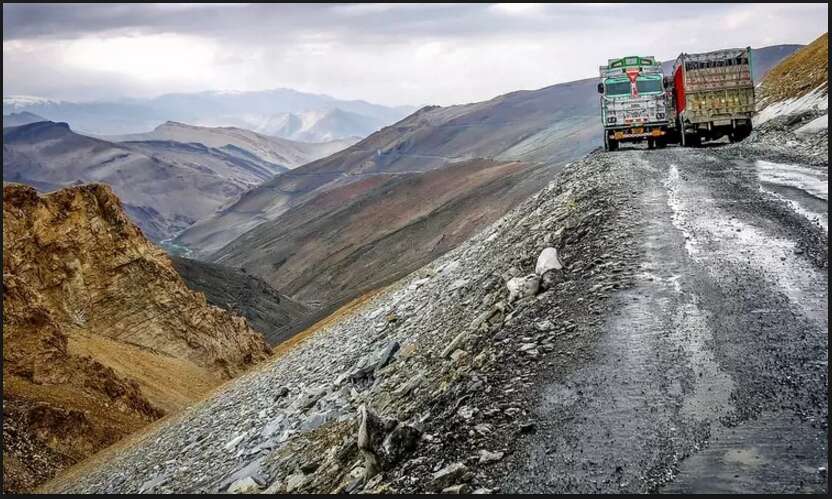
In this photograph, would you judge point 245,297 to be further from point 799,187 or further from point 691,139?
point 799,187

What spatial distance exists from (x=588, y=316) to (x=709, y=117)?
2692 centimetres

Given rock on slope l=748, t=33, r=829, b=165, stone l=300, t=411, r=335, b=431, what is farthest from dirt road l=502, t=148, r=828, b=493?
rock on slope l=748, t=33, r=829, b=165

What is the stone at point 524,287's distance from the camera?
11.8 metres

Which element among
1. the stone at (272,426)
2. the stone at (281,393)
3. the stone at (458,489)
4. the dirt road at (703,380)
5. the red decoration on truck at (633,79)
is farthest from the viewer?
the red decoration on truck at (633,79)

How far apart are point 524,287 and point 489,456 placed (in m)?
5.01

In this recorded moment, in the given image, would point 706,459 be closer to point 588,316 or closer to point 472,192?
point 588,316

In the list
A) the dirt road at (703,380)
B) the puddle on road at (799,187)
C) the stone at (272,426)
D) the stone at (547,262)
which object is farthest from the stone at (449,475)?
the puddle on road at (799,187)

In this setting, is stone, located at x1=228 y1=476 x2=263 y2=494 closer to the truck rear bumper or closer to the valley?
the valley

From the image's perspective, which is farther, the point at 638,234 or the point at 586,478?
the point at 638,234

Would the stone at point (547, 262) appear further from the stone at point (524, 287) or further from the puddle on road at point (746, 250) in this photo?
the puddle on road at point (746, 250)

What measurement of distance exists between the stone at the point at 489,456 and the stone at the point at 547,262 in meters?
5.36

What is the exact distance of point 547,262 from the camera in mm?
12586

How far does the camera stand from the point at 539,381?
8547mm

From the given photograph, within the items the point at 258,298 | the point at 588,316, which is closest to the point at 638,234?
the point at 588,316
